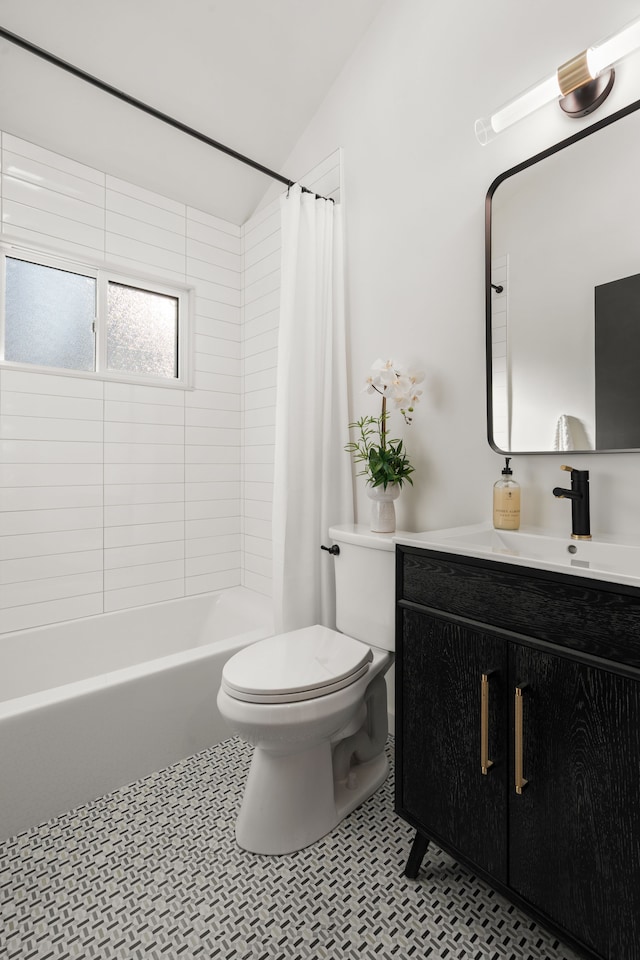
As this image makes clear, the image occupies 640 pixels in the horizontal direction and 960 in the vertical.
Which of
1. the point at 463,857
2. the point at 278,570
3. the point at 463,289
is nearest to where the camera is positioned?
the point at 463,857

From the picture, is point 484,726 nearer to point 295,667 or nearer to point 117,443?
point 295,667

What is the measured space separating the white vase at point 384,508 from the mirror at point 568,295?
0.39 metres

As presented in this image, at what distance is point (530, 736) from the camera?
38.9 inches

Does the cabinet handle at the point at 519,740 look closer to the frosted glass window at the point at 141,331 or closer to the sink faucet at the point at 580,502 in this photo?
the sink faucet at the point at 580,502

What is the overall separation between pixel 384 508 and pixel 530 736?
89 cm

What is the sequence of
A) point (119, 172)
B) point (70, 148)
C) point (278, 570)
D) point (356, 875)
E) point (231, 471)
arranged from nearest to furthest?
point (356, 875) < point (278, 570) < point (70, 148) < point (119, 172) < point (231, 471)

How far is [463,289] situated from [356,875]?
5.87 feet

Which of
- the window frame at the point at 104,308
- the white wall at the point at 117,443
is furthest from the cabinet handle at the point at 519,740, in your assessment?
the window frame at the point at 104,308

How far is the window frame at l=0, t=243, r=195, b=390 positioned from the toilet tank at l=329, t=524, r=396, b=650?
1.43 metres

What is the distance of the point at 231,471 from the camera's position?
2.83 metres

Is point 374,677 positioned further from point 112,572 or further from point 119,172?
point 119,172

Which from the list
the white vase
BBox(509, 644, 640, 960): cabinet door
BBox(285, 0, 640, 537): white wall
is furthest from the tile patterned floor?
BBox(285, 0, 640, 537): white wall

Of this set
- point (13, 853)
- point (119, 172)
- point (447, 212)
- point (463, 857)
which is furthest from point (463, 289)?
point (13, 853)

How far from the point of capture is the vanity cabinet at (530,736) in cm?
86
